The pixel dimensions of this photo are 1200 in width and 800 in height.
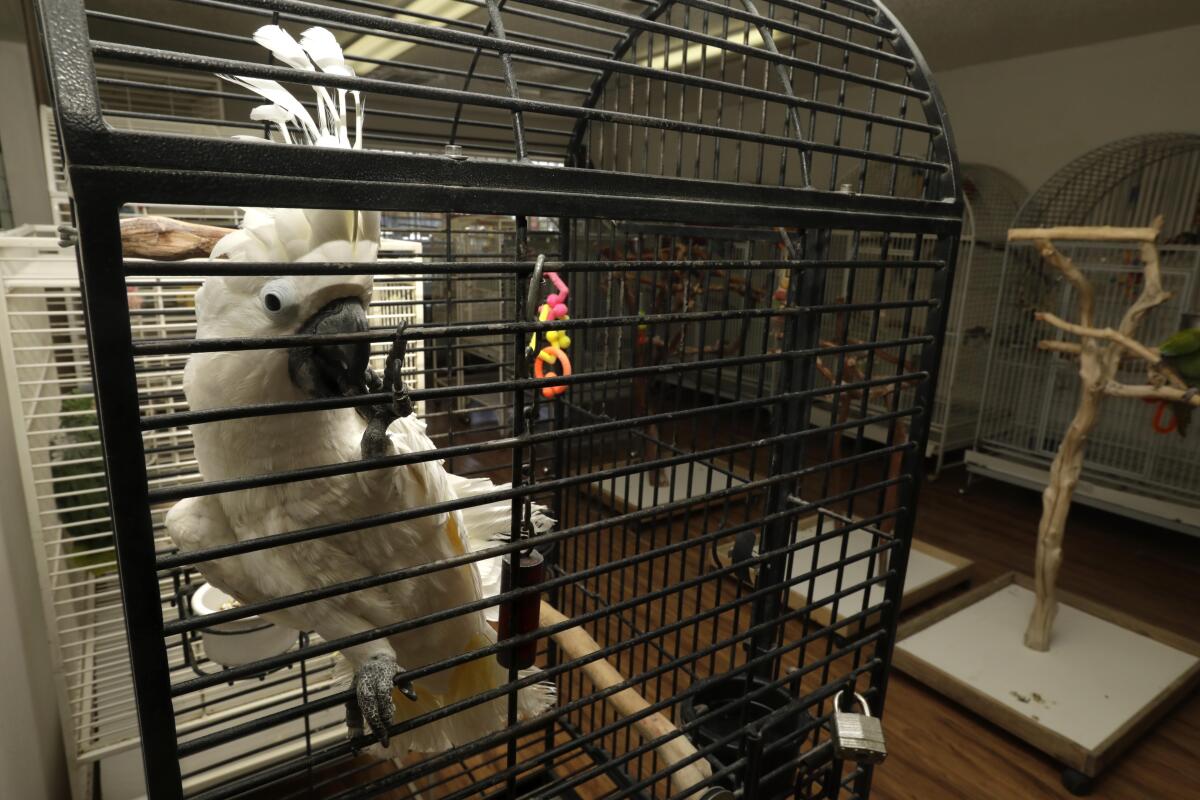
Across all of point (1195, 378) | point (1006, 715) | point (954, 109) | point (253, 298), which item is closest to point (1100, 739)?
point (1006, 715)

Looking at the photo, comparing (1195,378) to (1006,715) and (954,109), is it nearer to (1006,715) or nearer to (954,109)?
(1006,715)

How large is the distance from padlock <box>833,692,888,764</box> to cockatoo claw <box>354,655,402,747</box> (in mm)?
480

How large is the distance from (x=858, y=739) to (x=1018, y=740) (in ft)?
4.74

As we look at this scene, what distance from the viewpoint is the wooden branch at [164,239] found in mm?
557

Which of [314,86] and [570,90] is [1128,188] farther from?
[314,86]

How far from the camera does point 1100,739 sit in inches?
63.7

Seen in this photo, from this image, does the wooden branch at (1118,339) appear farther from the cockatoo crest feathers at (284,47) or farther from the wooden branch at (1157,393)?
the cockatoo crest feathers at (284,47)

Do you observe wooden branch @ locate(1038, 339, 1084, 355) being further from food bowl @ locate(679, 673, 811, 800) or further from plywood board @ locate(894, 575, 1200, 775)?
food bowl @ locate(679, 673, 811, 800)

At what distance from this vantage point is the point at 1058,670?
1903mm

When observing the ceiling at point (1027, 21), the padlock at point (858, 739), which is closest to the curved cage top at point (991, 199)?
the ceiling at point (1027, 21)

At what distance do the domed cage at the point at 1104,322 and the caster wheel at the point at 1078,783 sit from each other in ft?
5.23

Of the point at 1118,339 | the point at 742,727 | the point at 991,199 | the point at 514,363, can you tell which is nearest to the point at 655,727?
the point at 742,727

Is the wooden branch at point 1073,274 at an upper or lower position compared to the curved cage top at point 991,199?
lower

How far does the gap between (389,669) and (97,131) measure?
464mm
